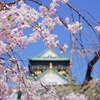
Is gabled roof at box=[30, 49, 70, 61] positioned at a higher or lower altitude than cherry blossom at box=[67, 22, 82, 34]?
higher

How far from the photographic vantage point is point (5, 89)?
2.96 metres

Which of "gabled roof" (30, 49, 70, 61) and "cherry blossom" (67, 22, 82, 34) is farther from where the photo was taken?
"gabled roof" (30, 49, 70, 61)

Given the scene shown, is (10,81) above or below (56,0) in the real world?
below

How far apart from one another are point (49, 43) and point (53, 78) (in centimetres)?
1503

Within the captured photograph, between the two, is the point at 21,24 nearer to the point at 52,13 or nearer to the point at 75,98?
the point at 52,13

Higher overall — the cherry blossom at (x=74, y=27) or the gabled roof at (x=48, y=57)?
the gabled roof at (x=48, y=57)

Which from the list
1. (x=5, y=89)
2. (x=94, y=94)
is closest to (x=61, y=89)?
(x=94, y=94)

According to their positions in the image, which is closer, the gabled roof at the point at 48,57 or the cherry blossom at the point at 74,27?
the cherry blossom at the point at 74,27

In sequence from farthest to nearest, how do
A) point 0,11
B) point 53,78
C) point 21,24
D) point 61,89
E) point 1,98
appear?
point 53,78 < point 61,89 < point 1,98 < point 21,24 < point 0,11

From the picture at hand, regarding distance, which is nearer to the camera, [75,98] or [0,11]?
[0,11]

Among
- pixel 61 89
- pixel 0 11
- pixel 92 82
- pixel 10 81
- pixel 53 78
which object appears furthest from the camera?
pixel 53 78

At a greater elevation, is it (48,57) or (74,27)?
(48,57)

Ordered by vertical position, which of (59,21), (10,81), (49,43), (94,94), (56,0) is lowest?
(94,94)

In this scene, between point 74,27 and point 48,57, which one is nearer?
point 74,27
